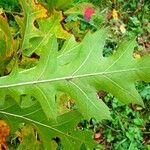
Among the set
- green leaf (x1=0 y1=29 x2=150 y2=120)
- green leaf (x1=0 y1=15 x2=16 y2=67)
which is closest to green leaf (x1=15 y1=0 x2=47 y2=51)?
green leaf (x1=0 y1=15 x2=16 y2=67)

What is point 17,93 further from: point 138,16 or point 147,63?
point 138,16

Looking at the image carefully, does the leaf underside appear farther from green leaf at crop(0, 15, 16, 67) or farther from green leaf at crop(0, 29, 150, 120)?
green leaf at crop(0, 15, 16, 67)

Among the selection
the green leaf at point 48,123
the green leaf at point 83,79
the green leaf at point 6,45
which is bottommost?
the green leaf at point 48,123

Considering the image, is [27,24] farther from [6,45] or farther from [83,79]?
[83,79]

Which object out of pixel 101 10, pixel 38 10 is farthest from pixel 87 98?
pixel 101 10

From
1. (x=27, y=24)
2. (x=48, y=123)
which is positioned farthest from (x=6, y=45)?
(x=48, y=123)

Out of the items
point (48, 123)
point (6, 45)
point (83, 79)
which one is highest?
point (6, 45)

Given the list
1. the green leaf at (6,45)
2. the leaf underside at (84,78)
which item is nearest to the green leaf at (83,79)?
the leaf underside at (84,78)

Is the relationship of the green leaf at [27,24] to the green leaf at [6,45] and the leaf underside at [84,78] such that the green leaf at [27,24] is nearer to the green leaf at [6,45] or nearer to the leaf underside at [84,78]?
the green leaf at [6,45]
